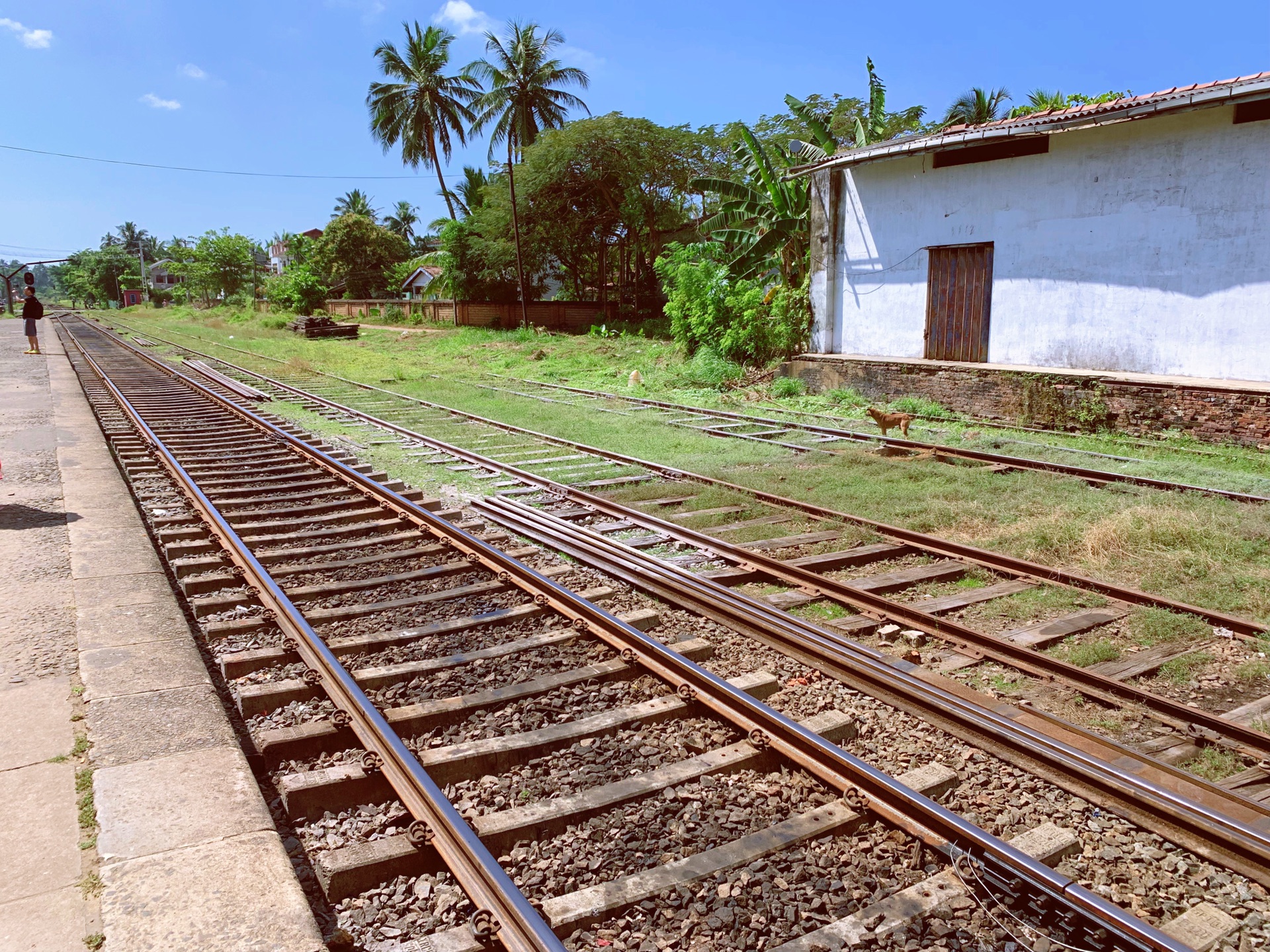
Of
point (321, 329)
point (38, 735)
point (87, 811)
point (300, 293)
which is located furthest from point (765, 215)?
point (300, 293)

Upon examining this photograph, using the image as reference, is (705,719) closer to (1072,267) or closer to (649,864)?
(649,864)

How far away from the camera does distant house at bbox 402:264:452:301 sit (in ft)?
186

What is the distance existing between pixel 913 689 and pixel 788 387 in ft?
45.4

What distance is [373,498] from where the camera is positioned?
8336mm

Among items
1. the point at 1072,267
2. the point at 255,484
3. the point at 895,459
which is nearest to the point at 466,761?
the point at 255,484

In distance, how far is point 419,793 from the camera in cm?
340

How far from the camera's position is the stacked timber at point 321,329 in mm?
38344

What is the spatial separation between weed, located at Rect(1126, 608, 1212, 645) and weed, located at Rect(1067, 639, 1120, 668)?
363 mm

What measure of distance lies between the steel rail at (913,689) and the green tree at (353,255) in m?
54.4

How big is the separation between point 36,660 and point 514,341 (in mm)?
27807

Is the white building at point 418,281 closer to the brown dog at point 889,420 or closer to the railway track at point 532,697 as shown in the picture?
the brown dog at point 889,420

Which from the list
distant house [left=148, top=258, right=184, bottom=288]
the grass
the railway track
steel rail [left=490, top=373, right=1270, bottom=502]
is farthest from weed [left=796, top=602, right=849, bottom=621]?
distant house [left=148, top=258, right=184, bottom=288]

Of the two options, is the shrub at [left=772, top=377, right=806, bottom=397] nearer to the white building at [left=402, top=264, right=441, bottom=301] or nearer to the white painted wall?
the white painted wall

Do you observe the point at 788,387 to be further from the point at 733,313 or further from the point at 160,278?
the point at 160,278
